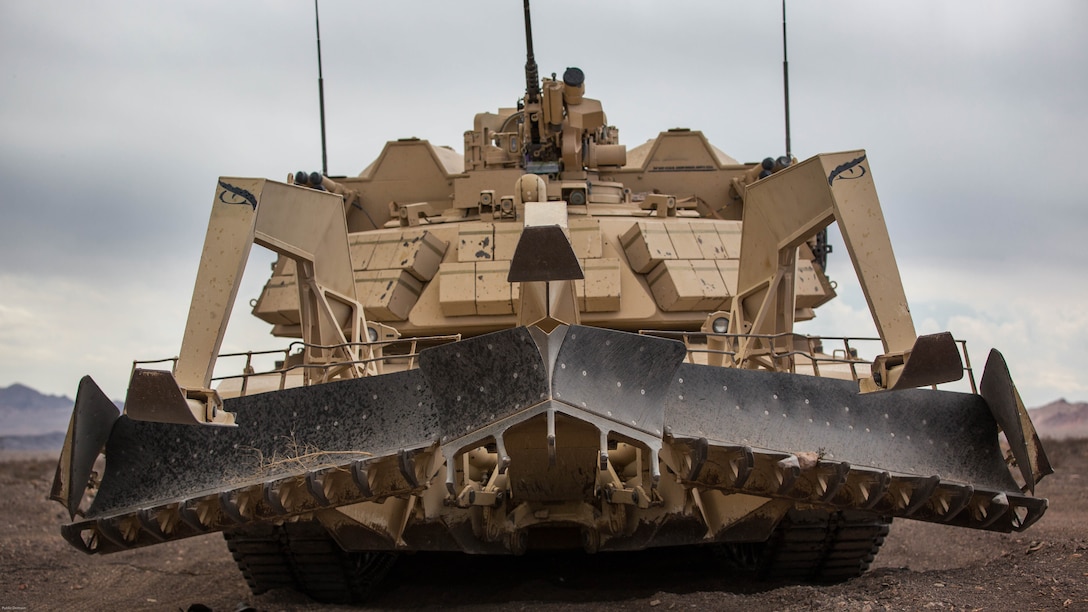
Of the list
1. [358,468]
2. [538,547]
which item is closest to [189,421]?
[358,468]

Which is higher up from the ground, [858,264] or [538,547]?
[858,264]

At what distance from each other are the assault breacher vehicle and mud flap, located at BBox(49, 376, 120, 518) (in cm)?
1

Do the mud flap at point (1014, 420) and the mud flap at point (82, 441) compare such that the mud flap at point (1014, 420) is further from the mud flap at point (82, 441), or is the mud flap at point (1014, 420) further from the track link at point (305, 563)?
the mud flap at point (82, 441)

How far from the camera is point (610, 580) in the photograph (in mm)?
8469

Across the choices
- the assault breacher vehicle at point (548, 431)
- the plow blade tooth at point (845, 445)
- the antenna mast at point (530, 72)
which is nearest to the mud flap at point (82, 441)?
the assault breacher vehicle at point (548, 431)

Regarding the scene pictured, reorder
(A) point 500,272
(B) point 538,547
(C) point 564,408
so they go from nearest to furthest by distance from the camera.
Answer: (C) point 564,408 < (B) point 538,547 < (A) point 500,272

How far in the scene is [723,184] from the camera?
38.8ft

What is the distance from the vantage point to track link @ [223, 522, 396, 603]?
300 inches

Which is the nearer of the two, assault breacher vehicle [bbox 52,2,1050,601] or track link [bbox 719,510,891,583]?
assault breacher vehicle [bbox 52,2,1050,601]

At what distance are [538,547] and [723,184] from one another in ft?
17.6

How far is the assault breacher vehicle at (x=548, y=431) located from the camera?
18.9 ft

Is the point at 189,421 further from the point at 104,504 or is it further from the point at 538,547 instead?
the point at 538,547

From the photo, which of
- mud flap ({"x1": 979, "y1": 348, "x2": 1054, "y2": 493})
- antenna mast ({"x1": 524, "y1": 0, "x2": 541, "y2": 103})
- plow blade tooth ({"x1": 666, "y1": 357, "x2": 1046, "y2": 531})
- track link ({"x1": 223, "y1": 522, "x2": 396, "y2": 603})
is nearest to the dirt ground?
track link ({"x1": 223, "y1": 522, "x2": 396, "y2": 603})

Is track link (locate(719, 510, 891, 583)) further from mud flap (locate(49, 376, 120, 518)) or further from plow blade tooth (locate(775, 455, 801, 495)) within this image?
mud flap (locate(49, 376, 120, 518))
